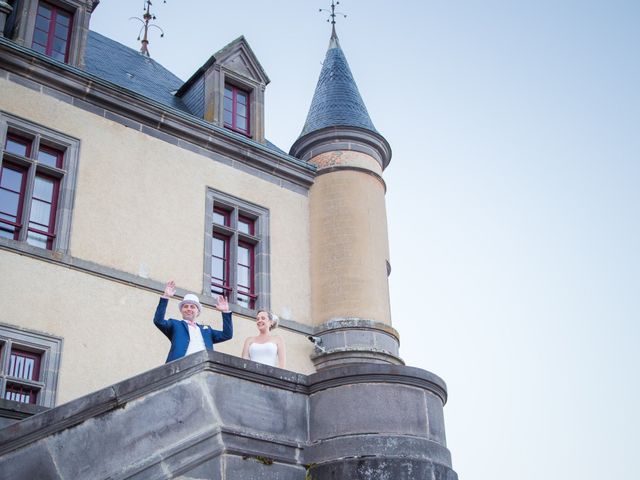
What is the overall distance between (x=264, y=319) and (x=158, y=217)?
5.49 metres

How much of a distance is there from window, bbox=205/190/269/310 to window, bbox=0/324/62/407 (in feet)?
9.97

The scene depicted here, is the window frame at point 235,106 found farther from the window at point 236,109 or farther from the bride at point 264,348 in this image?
the bride at point 264,348

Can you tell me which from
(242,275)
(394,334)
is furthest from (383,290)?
(242,275)

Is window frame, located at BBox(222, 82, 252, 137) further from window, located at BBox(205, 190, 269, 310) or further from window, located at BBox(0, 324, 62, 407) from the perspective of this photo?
window, located at BBox(0, 324, 62, 407)

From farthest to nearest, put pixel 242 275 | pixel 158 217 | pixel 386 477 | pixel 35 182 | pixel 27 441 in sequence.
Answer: pixel 242 275 → pixel 158 217 → pixel 35 182 → pixel 386 477 → pixel 27 441

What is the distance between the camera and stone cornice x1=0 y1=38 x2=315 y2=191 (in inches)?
485

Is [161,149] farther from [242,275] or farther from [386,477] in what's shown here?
[386,477]

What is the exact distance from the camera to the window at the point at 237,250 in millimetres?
13703

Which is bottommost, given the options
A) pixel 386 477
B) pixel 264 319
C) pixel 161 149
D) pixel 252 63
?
pixel 386 477

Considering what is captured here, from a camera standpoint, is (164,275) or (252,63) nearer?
(164,275)

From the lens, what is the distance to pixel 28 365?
35.6ft

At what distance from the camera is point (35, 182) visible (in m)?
12.1

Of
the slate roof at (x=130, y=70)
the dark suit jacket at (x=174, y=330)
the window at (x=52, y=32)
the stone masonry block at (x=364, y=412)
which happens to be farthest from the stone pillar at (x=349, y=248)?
the stone masonry block at (x=364, y=412)

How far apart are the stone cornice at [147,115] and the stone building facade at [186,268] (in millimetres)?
27
